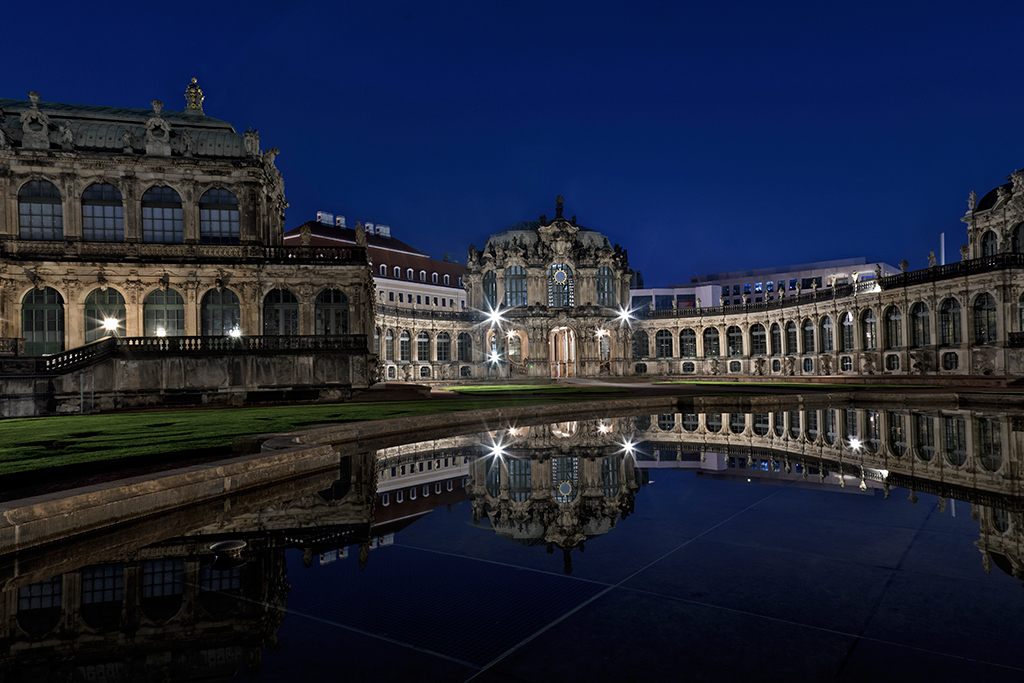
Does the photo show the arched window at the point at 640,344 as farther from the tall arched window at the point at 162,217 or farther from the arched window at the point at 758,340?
the tall arched window at the point at 162,217

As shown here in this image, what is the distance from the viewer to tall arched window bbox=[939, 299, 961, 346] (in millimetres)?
54500

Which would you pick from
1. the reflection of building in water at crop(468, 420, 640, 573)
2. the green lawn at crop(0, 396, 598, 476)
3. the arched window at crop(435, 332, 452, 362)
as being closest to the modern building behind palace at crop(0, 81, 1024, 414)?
the green lawn at crop(0, 396, 598, 476)

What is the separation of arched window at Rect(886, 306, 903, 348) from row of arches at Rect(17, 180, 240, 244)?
62.8 metres

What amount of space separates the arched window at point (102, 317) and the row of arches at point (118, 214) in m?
4.02

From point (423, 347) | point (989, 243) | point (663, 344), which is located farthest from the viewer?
point (663, 344)

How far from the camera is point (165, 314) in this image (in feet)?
123

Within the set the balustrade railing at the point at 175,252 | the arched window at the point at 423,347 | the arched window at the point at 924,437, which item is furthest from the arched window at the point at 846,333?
the balustrade railing at the point at 175,252

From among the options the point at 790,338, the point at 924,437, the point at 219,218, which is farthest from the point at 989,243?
the point at 219,218

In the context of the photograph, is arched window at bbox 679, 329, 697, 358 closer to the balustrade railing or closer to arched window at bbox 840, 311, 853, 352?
arched window at bbox 840, 311, 853, 352

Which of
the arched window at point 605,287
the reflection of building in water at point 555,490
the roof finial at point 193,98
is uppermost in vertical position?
the roof finial at point 193,98

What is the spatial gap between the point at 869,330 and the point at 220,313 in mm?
65933

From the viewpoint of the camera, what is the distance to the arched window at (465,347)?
263 ft

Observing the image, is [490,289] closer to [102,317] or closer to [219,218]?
[219,218]

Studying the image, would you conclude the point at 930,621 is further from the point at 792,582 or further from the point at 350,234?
the point at 350,234
